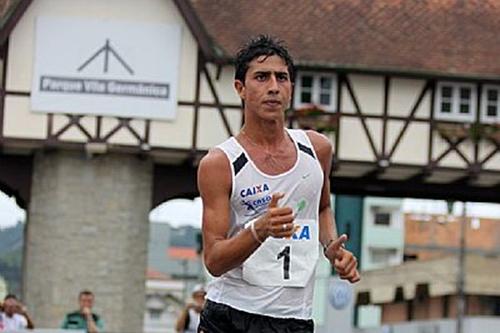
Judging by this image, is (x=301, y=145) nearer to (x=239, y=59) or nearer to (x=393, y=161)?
(x=239, y=59)

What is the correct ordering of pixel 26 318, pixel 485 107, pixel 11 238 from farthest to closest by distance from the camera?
pixel 11 238 < pixel 485 107 < pixel 26 318

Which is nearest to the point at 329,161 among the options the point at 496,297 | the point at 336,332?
the point at 336,332

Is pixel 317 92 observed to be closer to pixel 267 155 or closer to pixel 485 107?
pixel 485 107

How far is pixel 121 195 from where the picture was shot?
1467 inches

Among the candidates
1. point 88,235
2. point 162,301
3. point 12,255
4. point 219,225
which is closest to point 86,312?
point 88,235

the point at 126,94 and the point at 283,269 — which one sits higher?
the point at 126,94

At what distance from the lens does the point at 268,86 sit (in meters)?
7.26

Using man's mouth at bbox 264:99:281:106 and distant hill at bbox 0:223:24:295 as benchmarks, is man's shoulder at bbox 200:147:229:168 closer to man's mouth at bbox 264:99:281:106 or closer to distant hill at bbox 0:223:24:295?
man's mouth at bbox 264:99:281:106

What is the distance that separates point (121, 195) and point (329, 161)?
29.7 meters

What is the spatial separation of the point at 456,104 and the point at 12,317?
1746cm

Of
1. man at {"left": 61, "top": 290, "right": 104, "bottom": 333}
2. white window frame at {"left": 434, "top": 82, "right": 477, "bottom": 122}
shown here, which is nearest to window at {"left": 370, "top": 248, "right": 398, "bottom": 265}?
white window frame at {"left": 434, "top": 82, "right": 477, "bottom": 122}

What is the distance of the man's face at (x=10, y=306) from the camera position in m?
22.9

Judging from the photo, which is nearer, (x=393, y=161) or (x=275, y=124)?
(x=275, y=124)

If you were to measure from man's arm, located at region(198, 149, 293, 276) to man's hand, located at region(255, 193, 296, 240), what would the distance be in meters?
0.09
